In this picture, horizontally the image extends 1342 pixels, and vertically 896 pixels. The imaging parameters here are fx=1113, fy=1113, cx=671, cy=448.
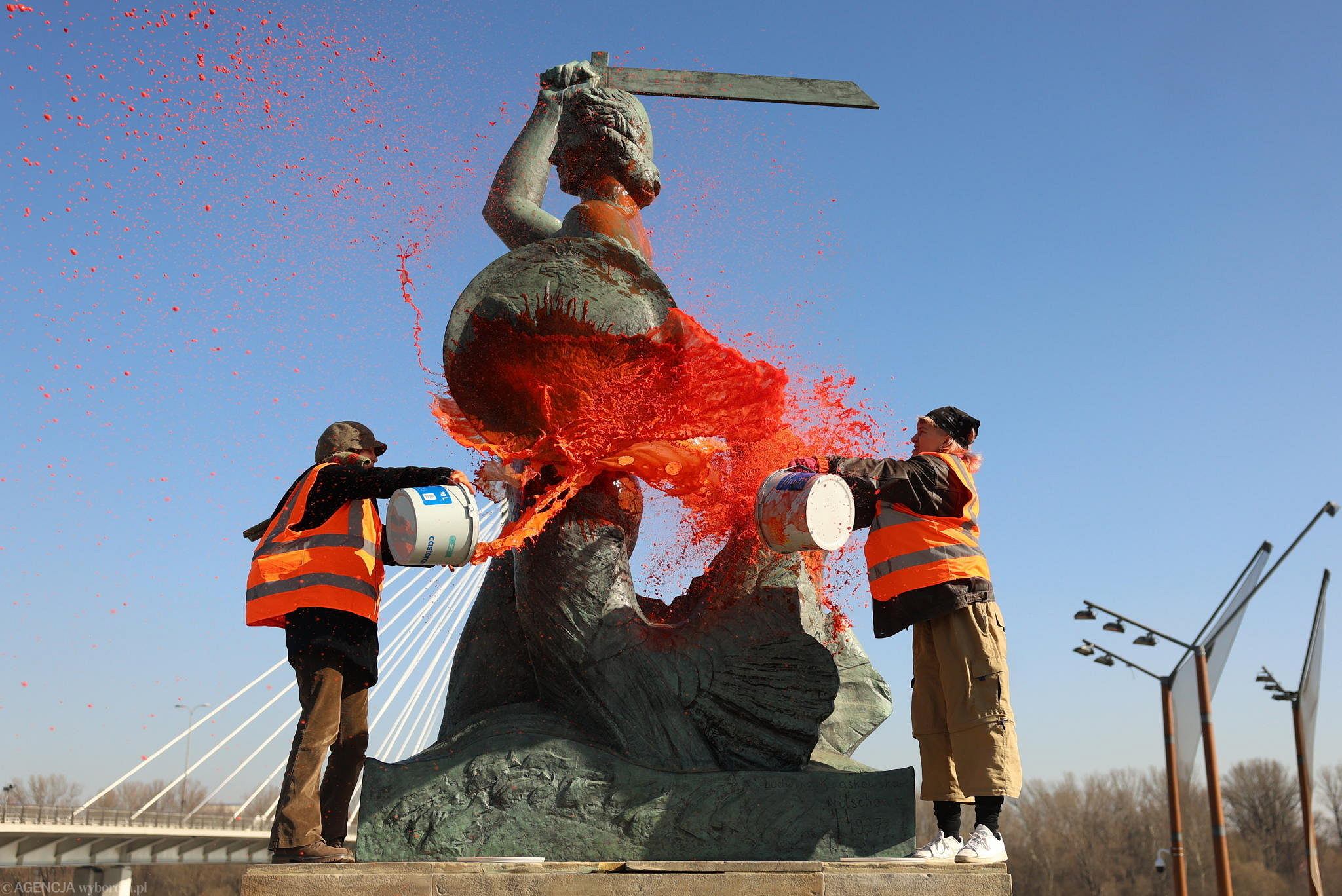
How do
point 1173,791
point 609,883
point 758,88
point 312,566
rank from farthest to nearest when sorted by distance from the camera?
point 1173,791 < point 758,88 < point 312,566 < point 609,883

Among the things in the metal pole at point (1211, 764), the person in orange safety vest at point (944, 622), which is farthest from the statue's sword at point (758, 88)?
the metal pole at point (1211, 764)

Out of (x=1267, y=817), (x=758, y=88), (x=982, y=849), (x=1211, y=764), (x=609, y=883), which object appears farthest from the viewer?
(x=1267, y=817)

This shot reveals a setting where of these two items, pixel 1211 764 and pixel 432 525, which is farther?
pixel 1211 764

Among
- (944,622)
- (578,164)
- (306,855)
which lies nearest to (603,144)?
(578,164)

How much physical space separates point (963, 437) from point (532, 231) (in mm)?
2363

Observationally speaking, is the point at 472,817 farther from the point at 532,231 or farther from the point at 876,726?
the point at 532,231

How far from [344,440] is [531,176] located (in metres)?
1.77

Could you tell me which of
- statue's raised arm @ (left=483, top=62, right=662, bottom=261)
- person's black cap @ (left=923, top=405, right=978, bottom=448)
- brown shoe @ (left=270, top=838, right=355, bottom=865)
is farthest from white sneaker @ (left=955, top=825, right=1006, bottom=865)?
statue's raised arm @ (left=483, top=62, right=662, bottom=261)

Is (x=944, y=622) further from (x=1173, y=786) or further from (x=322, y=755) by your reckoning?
(x=1173, y=786)

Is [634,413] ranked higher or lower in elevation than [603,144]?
lower

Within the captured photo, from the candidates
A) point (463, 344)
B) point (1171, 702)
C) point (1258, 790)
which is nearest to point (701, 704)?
point (463, 344)

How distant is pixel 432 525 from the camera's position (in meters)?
4.06

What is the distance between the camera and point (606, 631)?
4758 mm

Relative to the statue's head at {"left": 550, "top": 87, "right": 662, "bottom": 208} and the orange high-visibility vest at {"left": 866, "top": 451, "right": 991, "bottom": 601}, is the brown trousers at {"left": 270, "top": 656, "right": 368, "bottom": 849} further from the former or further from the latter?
the statue's head at {"left": 550, "top": 87, "right": 662, "bottom": 208}
